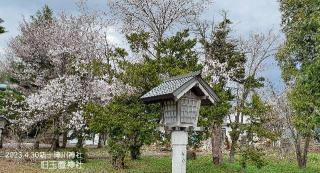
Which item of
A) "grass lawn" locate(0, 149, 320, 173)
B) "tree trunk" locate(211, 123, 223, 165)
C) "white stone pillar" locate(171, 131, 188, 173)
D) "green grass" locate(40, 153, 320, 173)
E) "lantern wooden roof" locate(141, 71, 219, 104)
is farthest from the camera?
"tree trunk" locate(211, 123, 223, 165)

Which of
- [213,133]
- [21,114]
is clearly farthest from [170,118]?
[21,114]

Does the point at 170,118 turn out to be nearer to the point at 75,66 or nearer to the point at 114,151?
the point at 114,151

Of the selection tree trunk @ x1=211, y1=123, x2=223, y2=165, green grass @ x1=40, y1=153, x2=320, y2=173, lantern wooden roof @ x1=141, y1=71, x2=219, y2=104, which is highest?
lantern wooden roof @ x1=141, y1=71, x2=219, y2=104

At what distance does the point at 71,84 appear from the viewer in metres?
29.4

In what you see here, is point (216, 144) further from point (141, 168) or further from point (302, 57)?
point (302, 57)

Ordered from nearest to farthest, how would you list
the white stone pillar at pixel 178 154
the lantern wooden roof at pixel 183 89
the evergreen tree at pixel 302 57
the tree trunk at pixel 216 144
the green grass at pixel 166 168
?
the white stone pillar at pixel 178 154, the lantern wooden roof at pixel 183 89, the evergreen tree at pixel 302 57, the green grass at pixel 166 168, the tree trunk at pixel 216 144

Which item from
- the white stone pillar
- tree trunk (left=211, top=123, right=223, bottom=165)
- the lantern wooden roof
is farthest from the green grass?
the white stone pillar

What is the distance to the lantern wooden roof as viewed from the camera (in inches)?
473

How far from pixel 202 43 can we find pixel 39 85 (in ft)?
41.8

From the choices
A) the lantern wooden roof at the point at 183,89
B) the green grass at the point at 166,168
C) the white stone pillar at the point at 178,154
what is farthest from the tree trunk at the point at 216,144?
the white stone pillar at the point at 178,154

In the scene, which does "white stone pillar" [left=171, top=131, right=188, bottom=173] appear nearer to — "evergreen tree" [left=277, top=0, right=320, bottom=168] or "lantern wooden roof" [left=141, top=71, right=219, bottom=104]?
"lantern wooden roof" [left=141, top=71, right=219, bottom=104]

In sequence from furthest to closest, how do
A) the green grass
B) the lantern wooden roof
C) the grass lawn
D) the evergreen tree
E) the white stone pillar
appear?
the green grass
the grass lawn
the evergreen tree
the lantern wooden roof
the white stone pillar

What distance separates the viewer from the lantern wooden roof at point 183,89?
12.0m

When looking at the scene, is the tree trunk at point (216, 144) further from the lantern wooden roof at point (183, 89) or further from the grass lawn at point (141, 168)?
the lantern wooden roof at point (183, 89)
